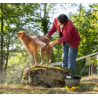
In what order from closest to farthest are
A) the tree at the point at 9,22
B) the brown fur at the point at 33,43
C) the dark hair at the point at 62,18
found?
1. the dark hair at the point at 62,18
2. the brown fur at the point at 33,43
3. the tree at the point at 9,22

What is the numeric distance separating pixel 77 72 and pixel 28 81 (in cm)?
923

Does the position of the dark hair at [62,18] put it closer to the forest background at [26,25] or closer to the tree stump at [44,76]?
the tree stump at [44,76]

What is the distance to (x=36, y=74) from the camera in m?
3.98

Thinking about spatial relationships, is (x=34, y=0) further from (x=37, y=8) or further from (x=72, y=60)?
(x=37, y=8)

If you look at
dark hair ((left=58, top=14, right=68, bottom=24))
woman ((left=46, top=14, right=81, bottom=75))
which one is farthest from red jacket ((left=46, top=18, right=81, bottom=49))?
dark hair ((left=58, top=14, right=68, bottom=24))

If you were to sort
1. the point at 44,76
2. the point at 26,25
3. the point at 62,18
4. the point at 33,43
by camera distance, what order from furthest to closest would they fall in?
the point at 26,25 → the point at 33,43 → the point at 44,76 → the point at 62,18

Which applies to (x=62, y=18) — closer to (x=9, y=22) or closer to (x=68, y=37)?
(x=68, y=37)

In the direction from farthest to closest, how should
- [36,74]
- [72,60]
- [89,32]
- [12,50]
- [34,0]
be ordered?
[89,32], [12,50], [34,0], [72,60], [36,74]

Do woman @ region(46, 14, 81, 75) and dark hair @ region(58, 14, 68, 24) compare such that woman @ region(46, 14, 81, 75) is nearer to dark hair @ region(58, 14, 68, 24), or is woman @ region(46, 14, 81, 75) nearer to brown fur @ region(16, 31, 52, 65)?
dark hair @ region(58, 14, 68, 24)

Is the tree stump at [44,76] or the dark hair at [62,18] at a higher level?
the dark hair at [62,18]

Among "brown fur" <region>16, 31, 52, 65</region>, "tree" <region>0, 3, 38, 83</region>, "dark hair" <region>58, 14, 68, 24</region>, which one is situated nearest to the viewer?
"dark hair" <region>58, 14, 68, 24</region>

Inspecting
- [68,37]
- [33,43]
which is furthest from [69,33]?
[33,43]

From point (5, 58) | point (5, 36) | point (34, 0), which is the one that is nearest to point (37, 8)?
point (5, 36)

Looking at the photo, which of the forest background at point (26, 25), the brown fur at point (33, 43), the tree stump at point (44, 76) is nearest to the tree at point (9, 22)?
the forest background at point (26, 25)
